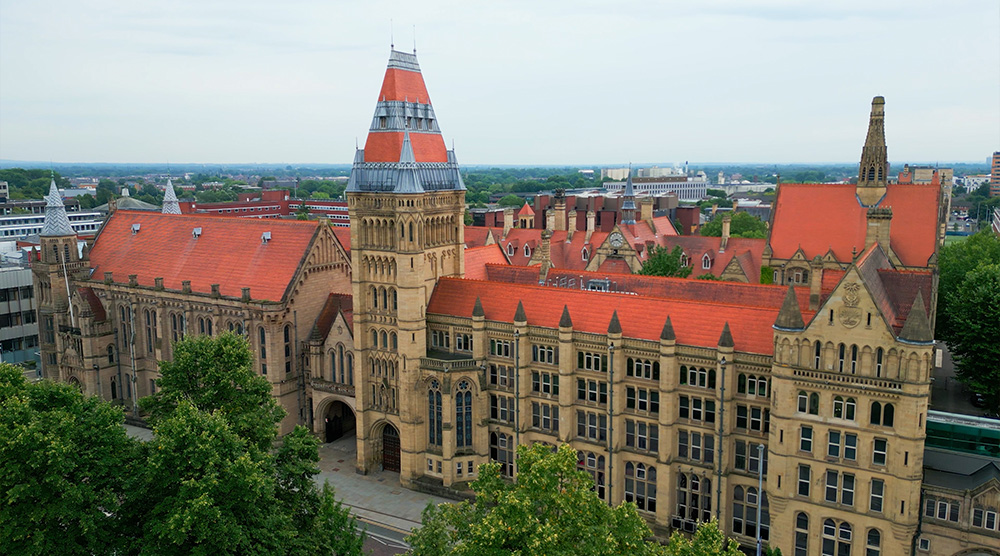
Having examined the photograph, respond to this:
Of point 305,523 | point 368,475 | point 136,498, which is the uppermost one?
point 136,498

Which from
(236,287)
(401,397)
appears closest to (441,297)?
(401,397)

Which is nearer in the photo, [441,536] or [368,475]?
[441,536]

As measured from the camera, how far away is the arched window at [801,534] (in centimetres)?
5300

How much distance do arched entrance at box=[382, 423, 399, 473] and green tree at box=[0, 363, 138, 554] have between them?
33.2 metres

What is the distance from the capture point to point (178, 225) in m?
95.4

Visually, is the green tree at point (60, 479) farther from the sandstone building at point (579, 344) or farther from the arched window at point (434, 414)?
the sandstone building at point (579, 344)

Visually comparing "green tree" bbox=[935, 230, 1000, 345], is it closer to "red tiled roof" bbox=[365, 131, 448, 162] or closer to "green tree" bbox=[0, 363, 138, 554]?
"red tiled roof" bbox=[365, 131, 448, 162]

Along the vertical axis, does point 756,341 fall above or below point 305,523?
above

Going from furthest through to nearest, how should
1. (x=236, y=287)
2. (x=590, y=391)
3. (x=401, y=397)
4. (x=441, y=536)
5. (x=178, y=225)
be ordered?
(x=178, y=225), (x=236, y=287), (x=401, y=397), (x=590, y=391), (x=441, y=536)

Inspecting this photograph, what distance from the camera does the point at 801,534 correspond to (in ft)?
175

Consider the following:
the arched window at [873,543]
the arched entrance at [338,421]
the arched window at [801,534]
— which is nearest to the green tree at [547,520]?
the arched window at [801,534]

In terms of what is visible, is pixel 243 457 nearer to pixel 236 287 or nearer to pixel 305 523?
pixel 305 523

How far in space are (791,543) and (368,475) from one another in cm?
4094

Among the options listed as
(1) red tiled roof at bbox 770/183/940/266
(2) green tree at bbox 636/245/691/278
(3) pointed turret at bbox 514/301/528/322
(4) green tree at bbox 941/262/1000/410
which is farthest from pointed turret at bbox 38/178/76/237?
(4) green tree at bbox 941/262/1000/410
